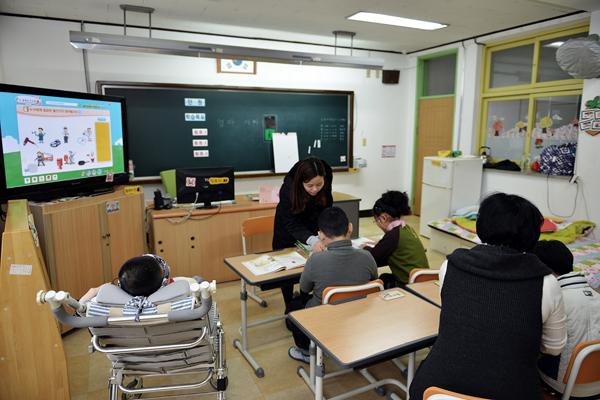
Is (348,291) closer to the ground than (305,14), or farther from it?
closer to the ground

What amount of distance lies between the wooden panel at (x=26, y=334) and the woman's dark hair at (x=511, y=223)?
216cm

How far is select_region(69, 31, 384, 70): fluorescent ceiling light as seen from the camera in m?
3.57

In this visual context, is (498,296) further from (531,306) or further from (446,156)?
(446,156)

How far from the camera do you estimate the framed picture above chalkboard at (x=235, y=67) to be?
203 inches

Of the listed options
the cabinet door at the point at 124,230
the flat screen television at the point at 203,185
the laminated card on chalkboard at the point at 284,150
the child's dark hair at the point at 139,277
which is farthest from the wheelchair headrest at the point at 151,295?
the laminated card on chalkboard at the point at 284,150

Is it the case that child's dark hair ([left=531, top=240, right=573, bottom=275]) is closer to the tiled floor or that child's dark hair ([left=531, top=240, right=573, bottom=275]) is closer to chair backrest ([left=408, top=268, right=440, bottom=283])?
chair backrest ([left=408, top=268, right=440, bottom=283])

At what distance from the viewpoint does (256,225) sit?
3402 mm

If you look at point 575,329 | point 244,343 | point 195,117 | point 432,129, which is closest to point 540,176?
point 432,129

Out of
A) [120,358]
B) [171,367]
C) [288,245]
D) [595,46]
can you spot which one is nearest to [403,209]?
[288,245]

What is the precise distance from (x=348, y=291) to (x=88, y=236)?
2.22 meters

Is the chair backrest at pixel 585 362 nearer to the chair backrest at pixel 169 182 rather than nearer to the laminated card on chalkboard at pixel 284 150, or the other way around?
the chair backrest at pixel 169 182

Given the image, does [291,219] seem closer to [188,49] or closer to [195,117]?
[188,49]

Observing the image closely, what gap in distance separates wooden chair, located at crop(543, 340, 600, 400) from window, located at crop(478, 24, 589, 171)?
392 centimetres

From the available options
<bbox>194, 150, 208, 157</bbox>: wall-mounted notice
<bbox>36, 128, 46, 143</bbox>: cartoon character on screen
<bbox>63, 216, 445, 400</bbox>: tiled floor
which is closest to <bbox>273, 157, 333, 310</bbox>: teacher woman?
<bbox>63, 216, 445, 400</bbox>: tiled floor
